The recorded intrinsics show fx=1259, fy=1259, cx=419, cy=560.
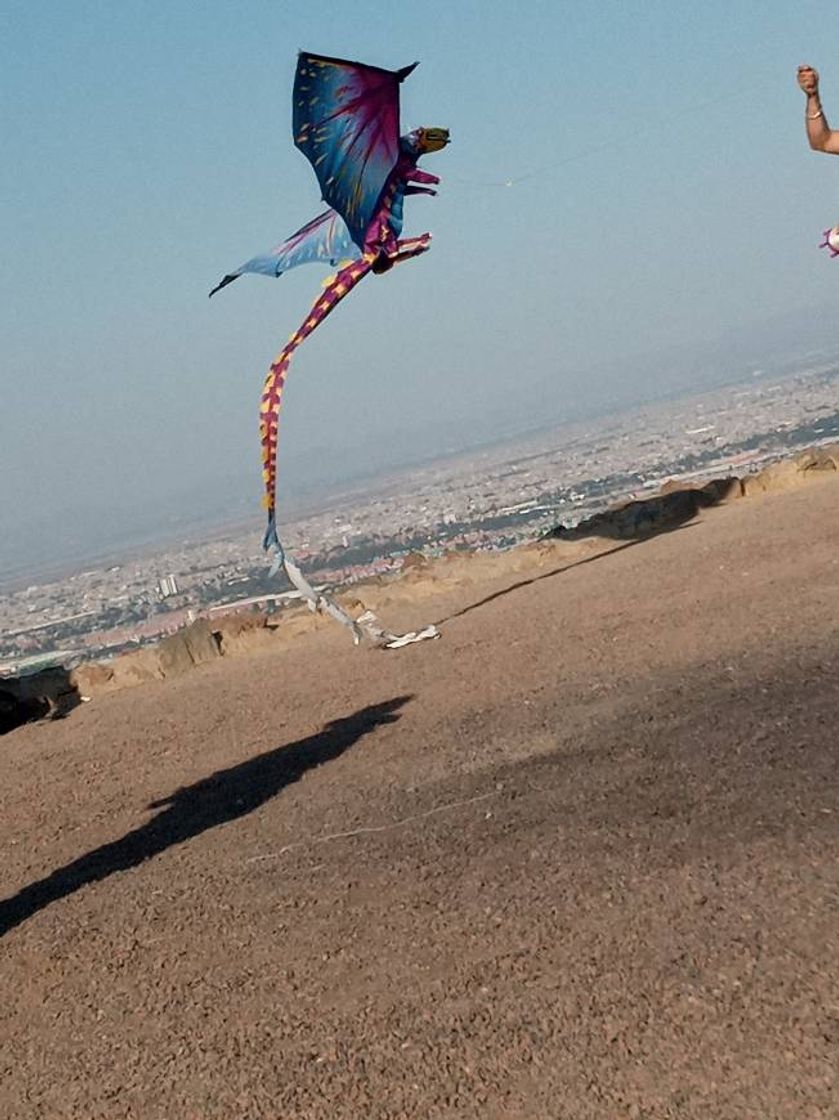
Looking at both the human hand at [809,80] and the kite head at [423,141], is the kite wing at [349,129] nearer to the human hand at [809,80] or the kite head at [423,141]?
the kite head at [423,141]

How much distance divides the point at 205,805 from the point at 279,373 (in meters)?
6.36

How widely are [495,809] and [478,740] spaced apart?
191cm

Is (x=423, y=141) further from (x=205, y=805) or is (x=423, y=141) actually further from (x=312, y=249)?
(x=205, y=805)

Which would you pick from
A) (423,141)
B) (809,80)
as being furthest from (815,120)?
(423,141)

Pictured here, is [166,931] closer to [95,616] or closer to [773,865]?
[773,865]

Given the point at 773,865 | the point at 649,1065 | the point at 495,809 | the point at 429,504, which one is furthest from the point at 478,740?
the point at 429,504

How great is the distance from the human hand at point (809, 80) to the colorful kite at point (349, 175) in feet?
17.2

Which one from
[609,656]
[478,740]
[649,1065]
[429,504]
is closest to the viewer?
[649,1065]

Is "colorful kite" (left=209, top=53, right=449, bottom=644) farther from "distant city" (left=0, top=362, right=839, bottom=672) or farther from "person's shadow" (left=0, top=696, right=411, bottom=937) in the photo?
"distant city" (left=0, top=362, right=839, bottom=672)

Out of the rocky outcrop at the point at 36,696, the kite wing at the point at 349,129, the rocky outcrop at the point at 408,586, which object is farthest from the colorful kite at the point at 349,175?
the rocky outcrop at the point at 36,696

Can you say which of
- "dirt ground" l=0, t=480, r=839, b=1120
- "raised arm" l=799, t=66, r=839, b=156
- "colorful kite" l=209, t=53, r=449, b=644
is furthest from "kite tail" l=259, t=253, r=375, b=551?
"raised arm" l=799, t=66, r=839, b=156

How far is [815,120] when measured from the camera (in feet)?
32.4

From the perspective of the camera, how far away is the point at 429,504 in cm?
6044

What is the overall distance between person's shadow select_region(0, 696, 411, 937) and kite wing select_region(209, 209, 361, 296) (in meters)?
6.14
